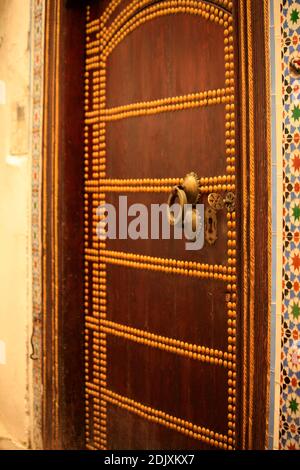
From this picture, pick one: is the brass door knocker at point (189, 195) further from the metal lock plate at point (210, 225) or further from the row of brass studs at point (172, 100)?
the row of brass studs at point (172, 100)

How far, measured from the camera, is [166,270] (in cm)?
214

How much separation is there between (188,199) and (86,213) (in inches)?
26.6

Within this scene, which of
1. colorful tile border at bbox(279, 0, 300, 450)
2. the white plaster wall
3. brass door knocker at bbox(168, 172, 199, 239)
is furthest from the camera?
→ the white plaster wall

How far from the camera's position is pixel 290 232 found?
1616 millimetres

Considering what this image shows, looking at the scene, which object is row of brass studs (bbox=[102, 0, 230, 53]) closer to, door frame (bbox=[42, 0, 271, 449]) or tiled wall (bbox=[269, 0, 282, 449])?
door frame (bbox=[42, 0, 271, 449])

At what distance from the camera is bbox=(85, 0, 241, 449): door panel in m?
1.94

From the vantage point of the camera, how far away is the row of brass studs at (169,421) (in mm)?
1992

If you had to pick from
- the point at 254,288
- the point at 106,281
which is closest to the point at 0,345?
the point at 106,281

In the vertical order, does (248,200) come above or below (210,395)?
above

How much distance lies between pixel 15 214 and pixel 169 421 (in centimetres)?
118

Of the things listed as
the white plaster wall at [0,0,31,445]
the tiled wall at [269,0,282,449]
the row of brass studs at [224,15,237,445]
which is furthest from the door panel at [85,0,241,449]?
the white plaster wall at [0,0,31,445]

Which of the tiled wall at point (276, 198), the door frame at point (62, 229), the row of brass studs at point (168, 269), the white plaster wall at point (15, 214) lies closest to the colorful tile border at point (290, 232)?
the tiled wall at point (276, 198)

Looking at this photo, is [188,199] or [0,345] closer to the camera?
[188,199]

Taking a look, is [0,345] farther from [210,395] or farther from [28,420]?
[210,395]
